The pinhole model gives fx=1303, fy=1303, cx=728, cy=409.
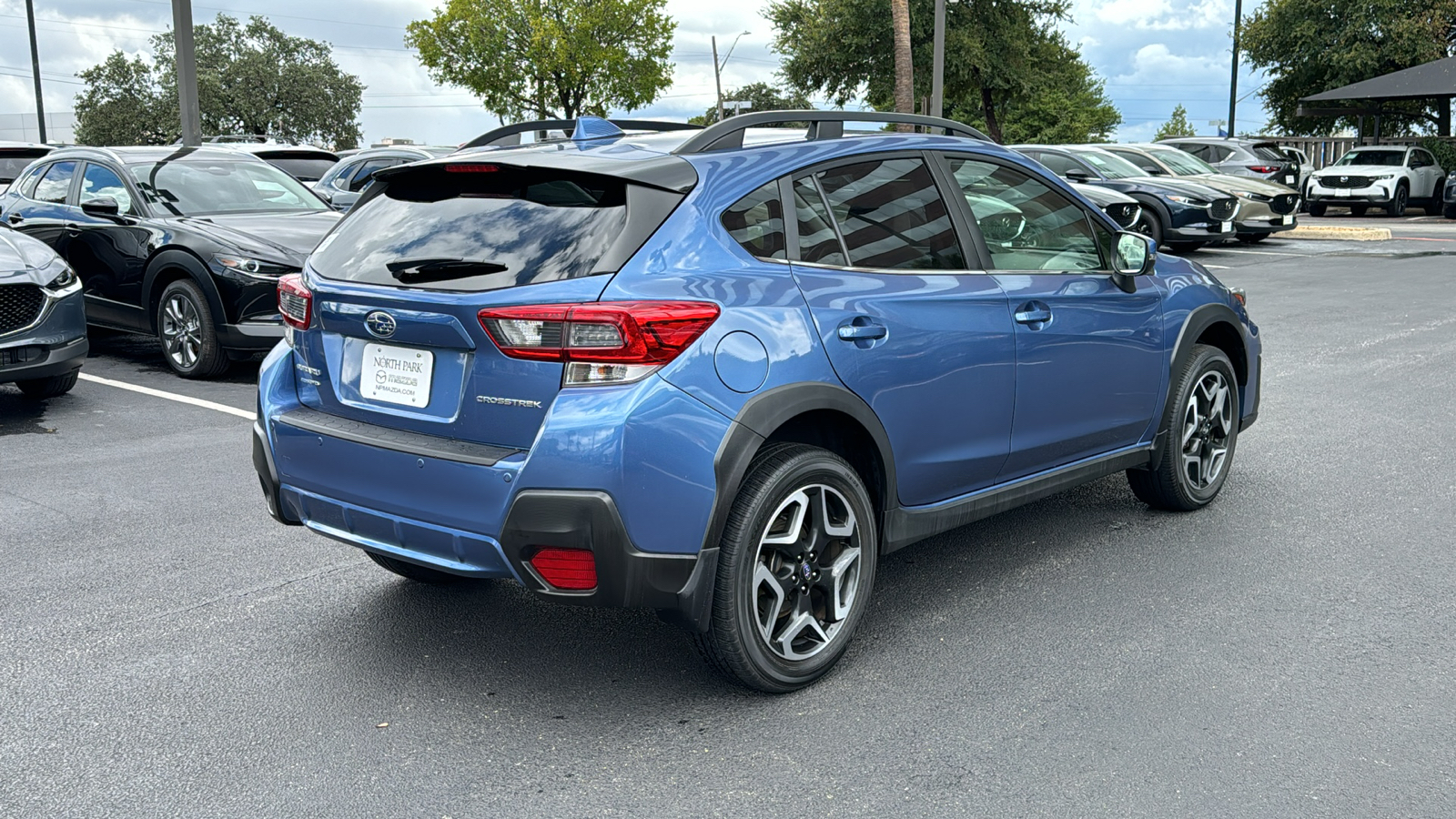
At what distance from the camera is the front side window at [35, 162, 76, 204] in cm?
1083

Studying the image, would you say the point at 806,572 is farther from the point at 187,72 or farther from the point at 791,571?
the point at 187,72

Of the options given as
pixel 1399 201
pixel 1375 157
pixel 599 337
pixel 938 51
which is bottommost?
pixel 599 337

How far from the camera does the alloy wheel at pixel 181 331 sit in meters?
9.41

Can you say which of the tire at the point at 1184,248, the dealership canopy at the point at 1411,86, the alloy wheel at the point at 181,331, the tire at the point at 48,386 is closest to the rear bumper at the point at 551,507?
the tire at the point at 48,386

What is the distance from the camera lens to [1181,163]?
832 inches

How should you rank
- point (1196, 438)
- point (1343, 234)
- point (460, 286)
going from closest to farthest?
point (460, 286)
point (1196, 438)
point (1343, 234)

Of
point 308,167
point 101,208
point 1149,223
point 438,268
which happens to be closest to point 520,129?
point 438,268

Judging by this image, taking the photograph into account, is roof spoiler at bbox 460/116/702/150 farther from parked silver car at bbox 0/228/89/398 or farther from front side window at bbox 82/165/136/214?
front side window at bbox 82/165/136/214

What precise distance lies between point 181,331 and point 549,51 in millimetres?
52104

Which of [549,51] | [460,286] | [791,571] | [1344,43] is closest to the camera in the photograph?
[460,286]

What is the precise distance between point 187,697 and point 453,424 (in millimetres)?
1161

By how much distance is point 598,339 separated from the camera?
3324 millimetres

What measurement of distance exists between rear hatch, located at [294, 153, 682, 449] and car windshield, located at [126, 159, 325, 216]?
22.6 ft

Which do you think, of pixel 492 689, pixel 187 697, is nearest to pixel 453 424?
pixel 492 689
